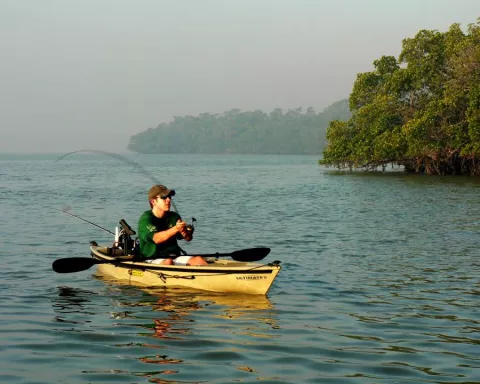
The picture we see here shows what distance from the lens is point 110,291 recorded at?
13672mm

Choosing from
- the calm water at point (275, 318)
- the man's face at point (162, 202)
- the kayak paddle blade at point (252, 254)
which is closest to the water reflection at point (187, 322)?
the calm water at point (275, 318)

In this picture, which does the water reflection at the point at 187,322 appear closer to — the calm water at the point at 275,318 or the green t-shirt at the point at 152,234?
the calm water at the point at 275,318

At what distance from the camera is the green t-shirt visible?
13164 mm

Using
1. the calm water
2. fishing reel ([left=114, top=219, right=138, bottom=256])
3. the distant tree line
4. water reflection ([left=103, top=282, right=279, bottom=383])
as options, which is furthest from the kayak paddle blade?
the distant tree line

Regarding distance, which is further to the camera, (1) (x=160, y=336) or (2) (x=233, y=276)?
(2) (x=233, y=276)

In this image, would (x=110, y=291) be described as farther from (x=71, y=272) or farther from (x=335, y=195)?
(x=335, y=195)

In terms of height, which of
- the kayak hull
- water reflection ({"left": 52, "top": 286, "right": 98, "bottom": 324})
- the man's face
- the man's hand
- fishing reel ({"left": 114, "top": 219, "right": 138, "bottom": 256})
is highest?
the man's face

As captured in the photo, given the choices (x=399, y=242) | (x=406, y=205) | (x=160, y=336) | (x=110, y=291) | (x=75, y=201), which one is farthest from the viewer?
(x=75, y=201)

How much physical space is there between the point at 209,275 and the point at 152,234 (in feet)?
4.02

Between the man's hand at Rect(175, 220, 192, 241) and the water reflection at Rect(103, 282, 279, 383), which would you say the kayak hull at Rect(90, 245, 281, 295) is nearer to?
the water reflection at Rect(103, 282, 279, 383)

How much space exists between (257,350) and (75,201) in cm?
3253

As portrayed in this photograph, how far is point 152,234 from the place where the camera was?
13250 mm

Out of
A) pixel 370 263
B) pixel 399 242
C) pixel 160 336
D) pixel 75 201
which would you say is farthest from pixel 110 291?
pixel 75 201

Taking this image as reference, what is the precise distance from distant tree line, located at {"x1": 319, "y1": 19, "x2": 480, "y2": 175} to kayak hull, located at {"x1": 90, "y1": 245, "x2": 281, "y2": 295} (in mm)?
41976
